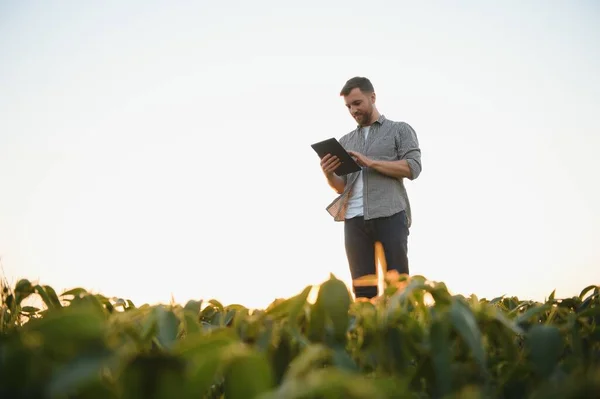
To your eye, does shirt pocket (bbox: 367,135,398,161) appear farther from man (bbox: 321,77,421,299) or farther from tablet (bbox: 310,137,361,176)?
tablet (bbox: 310,137,361,176)

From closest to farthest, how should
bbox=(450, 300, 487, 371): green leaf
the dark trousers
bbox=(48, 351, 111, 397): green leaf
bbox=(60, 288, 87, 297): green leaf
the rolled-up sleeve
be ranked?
bbox=(48, 351, 111, 397): green leaf
bbox=(450, 300, 487, 371): green leaf
bbox=(60, 288, 87, 297): green leaf
the dark trousers
the rolled-up sleeve

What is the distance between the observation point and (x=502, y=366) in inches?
27.0

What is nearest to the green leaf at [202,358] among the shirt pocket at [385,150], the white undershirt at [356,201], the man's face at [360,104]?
the white undershirt at [356,201]

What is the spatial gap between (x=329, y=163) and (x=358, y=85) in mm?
702

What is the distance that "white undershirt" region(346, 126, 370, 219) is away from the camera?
372 cm

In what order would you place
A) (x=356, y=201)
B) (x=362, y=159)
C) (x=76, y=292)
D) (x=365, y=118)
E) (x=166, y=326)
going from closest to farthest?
(x=166, y=326)
(x=76, y=292)
(x=362, y=159)
(x=356, y=201)
(x=365, y=118)

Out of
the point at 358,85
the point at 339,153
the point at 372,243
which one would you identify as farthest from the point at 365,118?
the point at 372,243

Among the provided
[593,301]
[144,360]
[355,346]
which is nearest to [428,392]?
[355,346]


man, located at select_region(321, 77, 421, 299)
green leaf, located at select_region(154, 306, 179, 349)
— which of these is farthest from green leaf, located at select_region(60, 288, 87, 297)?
man, located at select_region(321, 77, 421, 299)

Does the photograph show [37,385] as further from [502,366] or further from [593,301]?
[593,301]

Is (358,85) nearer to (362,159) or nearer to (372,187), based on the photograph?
(362,159)

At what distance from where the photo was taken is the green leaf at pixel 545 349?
58 cm

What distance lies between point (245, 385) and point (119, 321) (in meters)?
0.25

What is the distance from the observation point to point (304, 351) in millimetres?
558
